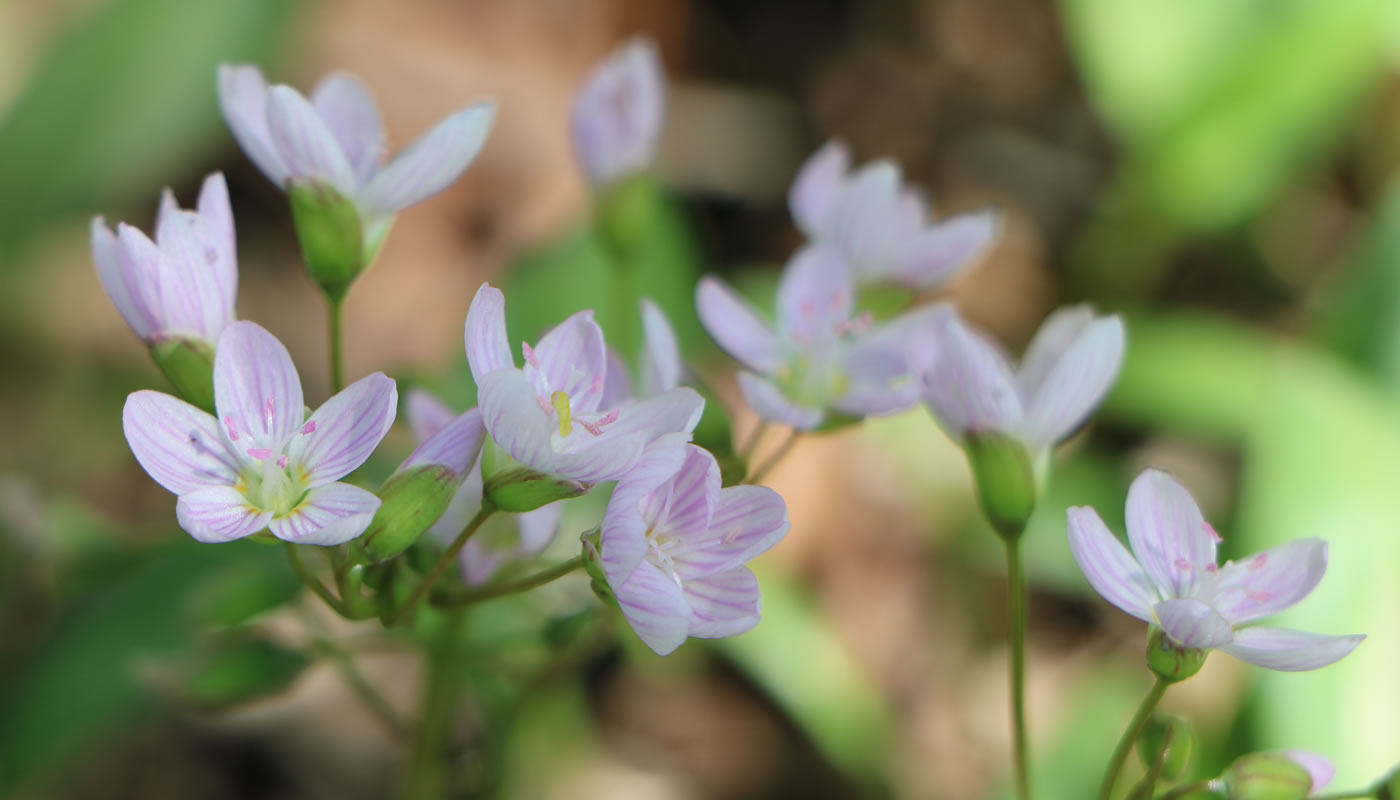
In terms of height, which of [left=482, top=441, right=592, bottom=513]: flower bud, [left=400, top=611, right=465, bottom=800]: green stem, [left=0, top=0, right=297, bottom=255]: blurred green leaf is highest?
[left=482, top=441, right=592, bottom=513]: flower bud

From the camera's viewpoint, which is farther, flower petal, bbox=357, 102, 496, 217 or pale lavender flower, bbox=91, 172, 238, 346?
flower petal, bbox=357, 102, 496, 217

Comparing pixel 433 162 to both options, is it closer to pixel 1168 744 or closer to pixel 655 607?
pixel 655 607

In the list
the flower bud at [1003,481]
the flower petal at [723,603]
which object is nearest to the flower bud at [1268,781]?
the flower bud at [1003,481]

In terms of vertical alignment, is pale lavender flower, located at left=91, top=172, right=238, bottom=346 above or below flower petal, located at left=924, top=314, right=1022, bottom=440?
below

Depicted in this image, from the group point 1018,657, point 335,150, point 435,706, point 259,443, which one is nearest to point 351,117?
point 335,150

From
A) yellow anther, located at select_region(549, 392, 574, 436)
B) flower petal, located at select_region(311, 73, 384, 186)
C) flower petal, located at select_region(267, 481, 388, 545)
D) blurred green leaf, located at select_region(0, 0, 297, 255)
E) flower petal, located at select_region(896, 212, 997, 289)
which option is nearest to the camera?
flower petal, located at select_region(267, 481, 388, 545)

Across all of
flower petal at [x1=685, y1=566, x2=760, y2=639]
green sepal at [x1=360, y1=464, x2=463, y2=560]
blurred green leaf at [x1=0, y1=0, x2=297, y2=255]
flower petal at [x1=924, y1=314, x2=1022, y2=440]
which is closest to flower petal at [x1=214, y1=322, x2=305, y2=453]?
green sepal at [x1=360, y1=464, x2=463, y2=560]

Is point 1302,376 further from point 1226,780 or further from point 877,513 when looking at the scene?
point 1226,780

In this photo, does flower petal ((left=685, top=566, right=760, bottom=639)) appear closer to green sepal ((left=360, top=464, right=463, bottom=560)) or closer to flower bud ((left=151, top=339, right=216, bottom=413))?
green sepal ((left=360, top=464, right=463, bottom=560))

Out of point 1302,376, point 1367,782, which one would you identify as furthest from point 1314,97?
point 1367,782
